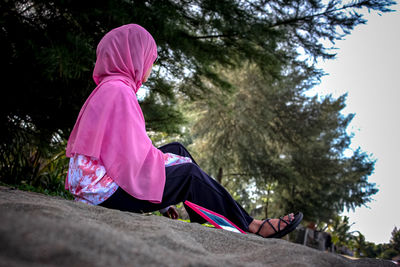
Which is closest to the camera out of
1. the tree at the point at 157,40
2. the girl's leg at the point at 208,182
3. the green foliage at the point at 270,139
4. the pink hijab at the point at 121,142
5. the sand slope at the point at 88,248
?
the sand slope at the point at 88,248

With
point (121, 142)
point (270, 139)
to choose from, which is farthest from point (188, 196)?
point (270, 139)

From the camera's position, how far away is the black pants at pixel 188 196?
185 cm

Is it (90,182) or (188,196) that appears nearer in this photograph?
(90,182)

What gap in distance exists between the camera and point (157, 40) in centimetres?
333

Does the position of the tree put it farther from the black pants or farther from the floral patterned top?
the black pants

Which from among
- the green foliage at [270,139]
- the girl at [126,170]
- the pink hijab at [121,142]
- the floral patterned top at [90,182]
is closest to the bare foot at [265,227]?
the girl at [126,170]

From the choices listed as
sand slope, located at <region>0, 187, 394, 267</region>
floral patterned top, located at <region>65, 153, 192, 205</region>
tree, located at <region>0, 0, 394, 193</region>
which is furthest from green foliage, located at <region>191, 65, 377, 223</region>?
sand slope, located at <region>0, 187, 394, 267</region>

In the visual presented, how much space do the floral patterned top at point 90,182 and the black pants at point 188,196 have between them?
0.05m

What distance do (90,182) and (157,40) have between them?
203 cm

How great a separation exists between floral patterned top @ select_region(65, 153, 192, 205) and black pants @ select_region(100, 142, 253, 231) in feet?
0.17

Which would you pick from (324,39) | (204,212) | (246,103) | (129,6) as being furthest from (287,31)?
(246,103)

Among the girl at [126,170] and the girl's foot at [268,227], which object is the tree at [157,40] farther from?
the girl's foot at [268,227]

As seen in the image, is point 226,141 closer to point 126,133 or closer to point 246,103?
point 246,103

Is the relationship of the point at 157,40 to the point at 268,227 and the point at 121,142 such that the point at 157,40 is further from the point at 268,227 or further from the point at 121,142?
the point at 268,227
